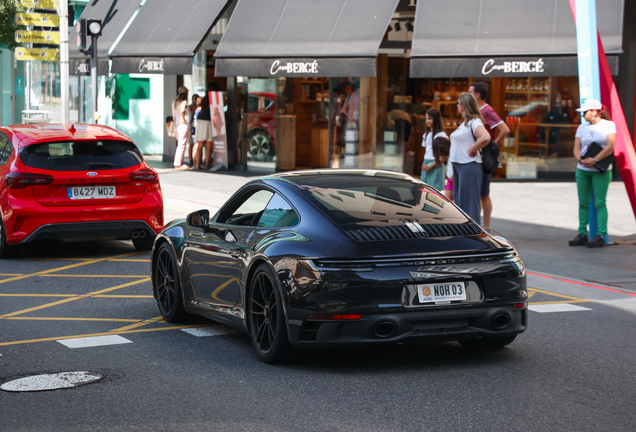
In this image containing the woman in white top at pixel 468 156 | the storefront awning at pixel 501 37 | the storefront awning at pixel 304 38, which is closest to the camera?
the woman in white top at pixel 468 156

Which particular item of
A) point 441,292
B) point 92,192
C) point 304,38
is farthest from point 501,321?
point 304,38

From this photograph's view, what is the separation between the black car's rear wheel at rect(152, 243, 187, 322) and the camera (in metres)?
7.34

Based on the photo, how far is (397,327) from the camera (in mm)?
5504

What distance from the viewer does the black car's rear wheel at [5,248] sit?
10609 mm

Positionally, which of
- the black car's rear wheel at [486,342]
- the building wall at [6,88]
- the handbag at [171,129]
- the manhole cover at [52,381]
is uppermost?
the building wall at [6,88]

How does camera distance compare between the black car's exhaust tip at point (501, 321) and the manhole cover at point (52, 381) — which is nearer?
the manhole cover at point (52, 381)

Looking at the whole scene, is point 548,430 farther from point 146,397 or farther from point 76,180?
point 76,180

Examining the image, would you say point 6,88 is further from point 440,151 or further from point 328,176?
point 328,176

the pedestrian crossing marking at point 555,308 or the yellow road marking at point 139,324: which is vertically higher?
the pedestrian crossing marking at point 555,308

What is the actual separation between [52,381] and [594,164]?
318 inches

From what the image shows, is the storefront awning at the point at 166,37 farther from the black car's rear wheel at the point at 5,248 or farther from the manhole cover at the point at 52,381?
the manhole cover at the point at 52,381

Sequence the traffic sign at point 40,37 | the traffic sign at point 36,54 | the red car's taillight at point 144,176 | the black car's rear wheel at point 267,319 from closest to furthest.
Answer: the black car's rear wheel at point 267,319, the red car's taillight at point 144,176, the traffic sign at point 36,54, the traffic sign at point 40,37

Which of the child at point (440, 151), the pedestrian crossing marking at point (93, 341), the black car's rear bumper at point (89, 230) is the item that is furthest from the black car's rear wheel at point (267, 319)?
the child at point (440, 151)

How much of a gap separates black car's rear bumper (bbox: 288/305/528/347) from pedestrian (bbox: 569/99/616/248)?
6448mm
